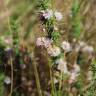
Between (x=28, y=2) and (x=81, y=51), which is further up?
(x=28, y=2)

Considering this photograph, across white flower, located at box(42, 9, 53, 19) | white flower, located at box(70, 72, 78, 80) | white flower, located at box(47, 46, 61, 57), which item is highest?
white flower, located at box(42, 9, 53, 19)

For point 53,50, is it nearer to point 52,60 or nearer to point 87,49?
point 52,60

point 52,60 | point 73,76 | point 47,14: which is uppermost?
point 47,14

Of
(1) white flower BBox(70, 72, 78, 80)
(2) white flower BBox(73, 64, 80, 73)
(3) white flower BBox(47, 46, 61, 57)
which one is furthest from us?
(2) white flower BBox(73, 64, 80, 73)

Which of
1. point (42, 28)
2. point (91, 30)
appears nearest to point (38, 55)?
point (91, 30)

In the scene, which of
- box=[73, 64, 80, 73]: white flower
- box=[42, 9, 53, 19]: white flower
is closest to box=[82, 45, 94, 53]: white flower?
box=[73, 64, 80, 73]: white flower

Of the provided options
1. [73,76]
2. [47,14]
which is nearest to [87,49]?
[73,76]

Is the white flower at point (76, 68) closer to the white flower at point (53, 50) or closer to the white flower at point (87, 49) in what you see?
the white flower at point (87, 49)

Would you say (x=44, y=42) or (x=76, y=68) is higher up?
(x=44, y=42)

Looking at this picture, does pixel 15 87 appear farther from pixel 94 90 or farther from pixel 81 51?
pixel 94 90

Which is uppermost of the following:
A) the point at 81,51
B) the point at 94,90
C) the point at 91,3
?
the point at 91,3

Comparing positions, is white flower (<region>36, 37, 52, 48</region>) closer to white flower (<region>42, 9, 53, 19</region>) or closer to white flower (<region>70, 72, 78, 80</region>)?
white flower (<region>42, 9, 53, 19</region>)
